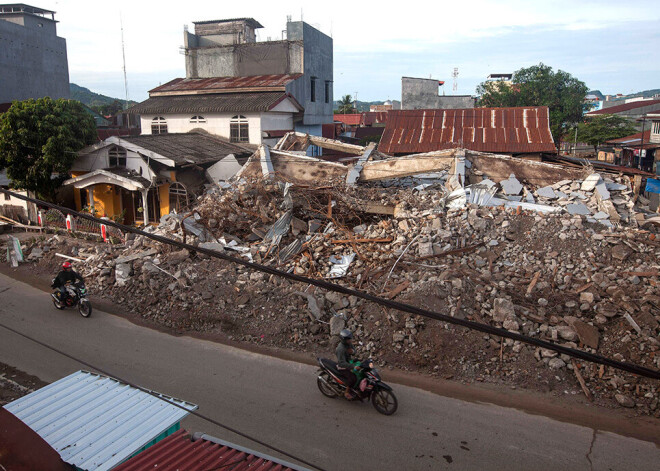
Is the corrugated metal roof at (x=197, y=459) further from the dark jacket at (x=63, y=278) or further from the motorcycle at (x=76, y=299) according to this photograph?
the dark jacket at (x=63, y=278)

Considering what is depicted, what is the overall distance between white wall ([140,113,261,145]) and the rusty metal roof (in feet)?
23.1

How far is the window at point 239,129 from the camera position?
82.1ft

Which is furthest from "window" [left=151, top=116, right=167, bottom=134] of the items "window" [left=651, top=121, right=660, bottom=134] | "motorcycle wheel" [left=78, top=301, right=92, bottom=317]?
"window" [left=651, top=121, right=660, bottom=134]

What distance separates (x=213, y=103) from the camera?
84.7 feet

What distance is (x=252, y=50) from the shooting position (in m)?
31.5

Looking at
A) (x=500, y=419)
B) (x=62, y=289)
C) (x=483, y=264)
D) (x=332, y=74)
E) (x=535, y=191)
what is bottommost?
(x=500, y=419)

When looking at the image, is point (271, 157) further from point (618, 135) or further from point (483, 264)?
point (618, 135)

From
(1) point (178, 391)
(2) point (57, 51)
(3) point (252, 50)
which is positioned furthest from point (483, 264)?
(2) point (57, 51)

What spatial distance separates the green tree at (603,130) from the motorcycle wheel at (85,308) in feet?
117

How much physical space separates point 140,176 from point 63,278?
7.72 metres

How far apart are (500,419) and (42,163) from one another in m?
17.4

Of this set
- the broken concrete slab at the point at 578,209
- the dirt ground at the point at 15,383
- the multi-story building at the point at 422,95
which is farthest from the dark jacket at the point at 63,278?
the multi-story building at the point at 422,95

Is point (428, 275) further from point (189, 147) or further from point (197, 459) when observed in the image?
point (189, 147)

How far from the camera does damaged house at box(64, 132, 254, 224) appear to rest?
58.3 feet
